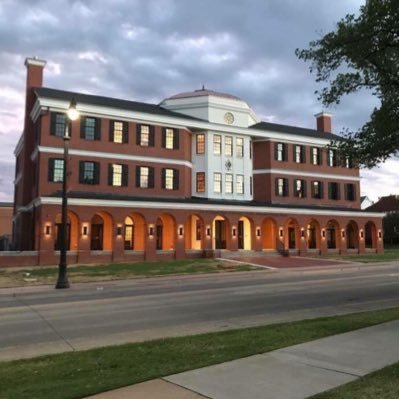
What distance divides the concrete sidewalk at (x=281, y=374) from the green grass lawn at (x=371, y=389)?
17cm

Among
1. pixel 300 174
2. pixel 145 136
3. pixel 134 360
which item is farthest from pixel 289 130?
pixel 134 360

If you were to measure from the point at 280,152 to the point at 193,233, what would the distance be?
14001 millimetres

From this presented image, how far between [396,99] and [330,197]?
40455mm

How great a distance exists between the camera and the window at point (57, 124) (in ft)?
128

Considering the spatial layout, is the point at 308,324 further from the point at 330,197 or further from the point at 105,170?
the point at 330,197

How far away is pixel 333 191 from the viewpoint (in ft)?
182

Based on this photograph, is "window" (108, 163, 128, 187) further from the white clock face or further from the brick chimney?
the brick chimney

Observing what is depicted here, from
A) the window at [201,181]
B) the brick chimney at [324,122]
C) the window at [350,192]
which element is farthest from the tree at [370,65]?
the brick chimney at [324,122]

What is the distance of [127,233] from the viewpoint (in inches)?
1655

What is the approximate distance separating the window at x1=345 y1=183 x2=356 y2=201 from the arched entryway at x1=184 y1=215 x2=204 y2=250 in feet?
69.5

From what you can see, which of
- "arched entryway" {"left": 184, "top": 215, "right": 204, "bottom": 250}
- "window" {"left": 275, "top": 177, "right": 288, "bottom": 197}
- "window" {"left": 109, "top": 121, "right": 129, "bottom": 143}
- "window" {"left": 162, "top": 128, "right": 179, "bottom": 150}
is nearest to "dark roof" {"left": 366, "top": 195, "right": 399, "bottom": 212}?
"window" {"left": 275, "top": 177, "right": 288, "bottom": 197}

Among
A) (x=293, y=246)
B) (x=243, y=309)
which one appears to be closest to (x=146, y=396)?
(x=243, y=309)

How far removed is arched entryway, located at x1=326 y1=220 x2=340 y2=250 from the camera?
51.3 m

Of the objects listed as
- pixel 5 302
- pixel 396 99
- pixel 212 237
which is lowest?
pixel 5 302
